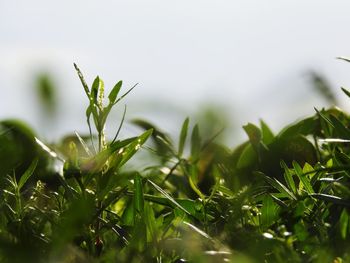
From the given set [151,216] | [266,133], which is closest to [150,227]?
[151,216]

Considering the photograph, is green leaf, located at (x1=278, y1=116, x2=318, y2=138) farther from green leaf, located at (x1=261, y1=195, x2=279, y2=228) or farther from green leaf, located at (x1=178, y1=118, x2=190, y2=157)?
green leaf, located at (x1=261, y1=195, x2=279, y2=228)

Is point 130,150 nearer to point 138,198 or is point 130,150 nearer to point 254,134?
point 138,198

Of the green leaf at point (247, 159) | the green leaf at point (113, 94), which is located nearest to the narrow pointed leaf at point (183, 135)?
the green leaf at point (247, 159)

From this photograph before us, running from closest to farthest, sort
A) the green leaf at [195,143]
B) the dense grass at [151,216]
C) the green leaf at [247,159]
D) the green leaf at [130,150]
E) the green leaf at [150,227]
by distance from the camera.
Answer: the dense grass at [151,216] → the green leaf at [150,227] → the green leaf at [130,150] → the green leaf at [247,159] → the green leaf at [195,143]

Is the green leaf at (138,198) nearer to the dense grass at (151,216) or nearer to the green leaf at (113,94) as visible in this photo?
the dense grass at (151,216)

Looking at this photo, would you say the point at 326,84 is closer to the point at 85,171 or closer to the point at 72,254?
the point at 85,171

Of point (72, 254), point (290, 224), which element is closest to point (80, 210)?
point (72, 254)

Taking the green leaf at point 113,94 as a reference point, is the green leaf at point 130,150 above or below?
below
